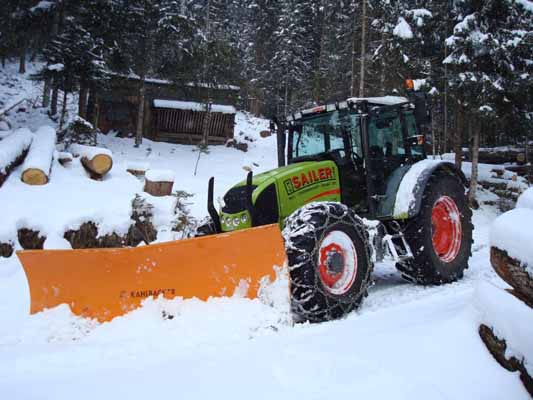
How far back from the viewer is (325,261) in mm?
3881

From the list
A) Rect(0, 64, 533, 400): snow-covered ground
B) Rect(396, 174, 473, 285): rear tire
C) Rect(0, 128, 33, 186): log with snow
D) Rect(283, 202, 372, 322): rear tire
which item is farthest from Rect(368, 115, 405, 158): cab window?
Rect(0, 128, 33, 186): log with snow

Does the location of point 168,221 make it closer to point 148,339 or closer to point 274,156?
point 148,339

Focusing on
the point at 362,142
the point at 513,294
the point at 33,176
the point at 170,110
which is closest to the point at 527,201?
the point at 513,294

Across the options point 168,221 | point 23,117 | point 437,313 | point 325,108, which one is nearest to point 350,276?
→ point 437,313

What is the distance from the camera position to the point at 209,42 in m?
17.7

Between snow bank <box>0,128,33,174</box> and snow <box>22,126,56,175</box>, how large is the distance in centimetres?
16

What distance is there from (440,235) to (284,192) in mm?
2611

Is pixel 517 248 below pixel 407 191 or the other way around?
below

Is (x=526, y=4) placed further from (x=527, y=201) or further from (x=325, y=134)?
(x=527, y=201)

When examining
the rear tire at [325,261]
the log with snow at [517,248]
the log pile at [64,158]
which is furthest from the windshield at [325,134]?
the log pile at [64,158]

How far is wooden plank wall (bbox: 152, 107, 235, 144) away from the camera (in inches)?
757

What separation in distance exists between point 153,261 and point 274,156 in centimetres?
1685

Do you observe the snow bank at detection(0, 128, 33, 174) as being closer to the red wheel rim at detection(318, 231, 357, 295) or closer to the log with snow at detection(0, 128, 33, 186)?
the log with snow at detection(0, 128, 33, 186)

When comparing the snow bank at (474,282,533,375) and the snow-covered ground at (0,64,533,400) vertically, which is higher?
the snow bank at (474,282,533,375)
